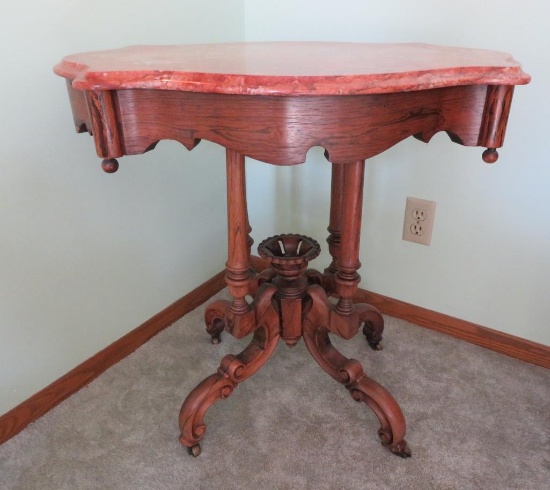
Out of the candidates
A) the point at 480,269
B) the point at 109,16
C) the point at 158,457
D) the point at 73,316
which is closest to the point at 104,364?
the point at 73,316

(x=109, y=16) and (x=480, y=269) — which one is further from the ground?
(x=109, y=16)

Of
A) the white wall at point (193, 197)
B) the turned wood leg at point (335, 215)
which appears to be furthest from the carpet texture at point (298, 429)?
the turned wood leg at point (335, 215)

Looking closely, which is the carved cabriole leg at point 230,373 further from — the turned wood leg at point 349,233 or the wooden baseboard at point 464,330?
the wooden baseboard at point 464,330

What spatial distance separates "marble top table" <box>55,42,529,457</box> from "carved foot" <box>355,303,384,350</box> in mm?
231

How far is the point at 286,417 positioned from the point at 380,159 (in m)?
0.64

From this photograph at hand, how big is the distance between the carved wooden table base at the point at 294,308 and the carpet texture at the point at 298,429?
0.06 meters

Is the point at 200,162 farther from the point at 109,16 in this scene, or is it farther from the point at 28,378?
the point at 28,378

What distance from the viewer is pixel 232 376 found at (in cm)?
93

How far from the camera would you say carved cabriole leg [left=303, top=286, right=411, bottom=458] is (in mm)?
892

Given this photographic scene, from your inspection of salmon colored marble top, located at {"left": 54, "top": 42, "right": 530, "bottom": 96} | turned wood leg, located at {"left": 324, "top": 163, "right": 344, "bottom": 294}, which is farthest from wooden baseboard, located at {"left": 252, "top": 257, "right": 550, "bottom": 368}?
salmon colored marble top, located at {"left": 54, "top": 42, "right": 530, "bottom": 96}

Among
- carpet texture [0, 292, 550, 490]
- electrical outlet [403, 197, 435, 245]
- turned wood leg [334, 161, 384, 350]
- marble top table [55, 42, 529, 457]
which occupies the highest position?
marble top table [55, 42, 529, 457]

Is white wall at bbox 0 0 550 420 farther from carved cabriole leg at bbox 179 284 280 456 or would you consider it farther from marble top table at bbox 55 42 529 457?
carved cabriole leg at bbox 179 284 280 456

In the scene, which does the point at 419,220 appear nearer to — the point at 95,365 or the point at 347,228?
the point at 347,228

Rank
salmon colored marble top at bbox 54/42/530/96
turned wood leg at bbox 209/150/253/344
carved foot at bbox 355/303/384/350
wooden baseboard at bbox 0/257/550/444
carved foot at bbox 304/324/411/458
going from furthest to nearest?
1. carved foot at bbox 355/303/384/350
2. wooden baseboard at bbox 0/257/550/444
3. carved foot at bbox 304/324/411/458
4. turned wood leg at bbox 209/150/253/344
5. salmon colored marble top at bbox 54/42/530/96
